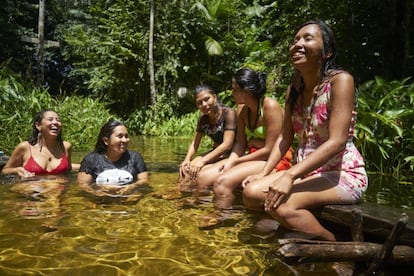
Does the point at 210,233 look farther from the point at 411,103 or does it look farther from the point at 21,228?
the point at 411,103

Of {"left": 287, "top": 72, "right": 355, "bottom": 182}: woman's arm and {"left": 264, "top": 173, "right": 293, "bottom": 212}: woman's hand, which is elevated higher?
{"left": 287, "top": 72, "right": 355, "bottom": 182}: woman's arm

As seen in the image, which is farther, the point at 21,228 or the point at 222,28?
the point at 222,28

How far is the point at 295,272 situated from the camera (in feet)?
7.36

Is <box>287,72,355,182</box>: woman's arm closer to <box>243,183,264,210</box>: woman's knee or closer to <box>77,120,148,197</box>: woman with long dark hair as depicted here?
<box>243,183,264,210</box>: woman's knee

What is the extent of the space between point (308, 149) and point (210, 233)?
0.92 meters

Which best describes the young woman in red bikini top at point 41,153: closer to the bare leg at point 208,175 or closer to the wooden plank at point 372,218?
the bare leg at point 208,175

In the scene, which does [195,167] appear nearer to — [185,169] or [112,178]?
[185,169]

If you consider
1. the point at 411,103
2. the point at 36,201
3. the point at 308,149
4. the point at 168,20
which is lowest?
the point at 36,201

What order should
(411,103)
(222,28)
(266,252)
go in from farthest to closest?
(222,28) → (411,103) → (266,252)

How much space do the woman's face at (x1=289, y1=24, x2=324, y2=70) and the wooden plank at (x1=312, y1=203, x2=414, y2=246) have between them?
0.94 meters

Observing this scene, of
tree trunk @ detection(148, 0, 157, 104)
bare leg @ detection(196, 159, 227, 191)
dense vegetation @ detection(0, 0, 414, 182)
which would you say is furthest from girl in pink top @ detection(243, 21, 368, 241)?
tree trunk @ detection(148, 0, 157, 104)

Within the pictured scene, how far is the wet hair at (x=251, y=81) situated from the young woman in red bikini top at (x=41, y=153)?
105 inches

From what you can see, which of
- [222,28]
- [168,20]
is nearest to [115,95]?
[168,20]

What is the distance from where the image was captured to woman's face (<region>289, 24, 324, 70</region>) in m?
2.60
